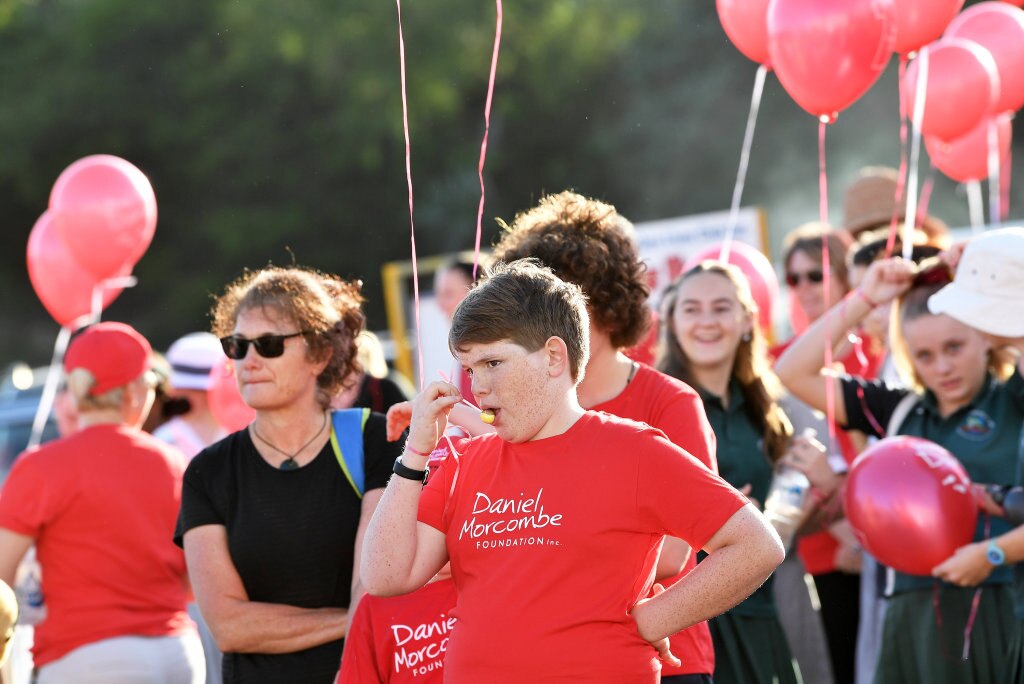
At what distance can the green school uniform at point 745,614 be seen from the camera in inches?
164

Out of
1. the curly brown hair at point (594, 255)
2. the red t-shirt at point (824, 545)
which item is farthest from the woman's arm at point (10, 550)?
the red t-shirt at point (824, 545)

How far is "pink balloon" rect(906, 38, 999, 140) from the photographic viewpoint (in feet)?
20.1

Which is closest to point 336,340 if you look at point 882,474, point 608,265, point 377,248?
point 608,265

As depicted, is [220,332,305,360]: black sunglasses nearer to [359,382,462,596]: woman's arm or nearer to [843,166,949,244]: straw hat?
[359,382,462,596]: woman's arm

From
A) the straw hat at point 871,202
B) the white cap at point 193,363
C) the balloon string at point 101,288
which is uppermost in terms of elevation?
the straw hat at point 871,202

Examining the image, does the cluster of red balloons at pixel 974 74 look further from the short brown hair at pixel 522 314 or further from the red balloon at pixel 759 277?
the short brown hair at pixel 522 314

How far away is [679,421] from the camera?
3.26 meters

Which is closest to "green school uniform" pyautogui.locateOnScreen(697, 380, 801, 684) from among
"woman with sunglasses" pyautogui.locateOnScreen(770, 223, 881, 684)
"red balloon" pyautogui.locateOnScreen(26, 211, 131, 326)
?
"woman with sunglasses" pyautogui.locateOnScreen(770, 223, 881, 684)

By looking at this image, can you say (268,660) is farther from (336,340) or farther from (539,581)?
(539,581)

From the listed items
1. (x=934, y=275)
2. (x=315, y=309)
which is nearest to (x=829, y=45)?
(x=934, y=275)

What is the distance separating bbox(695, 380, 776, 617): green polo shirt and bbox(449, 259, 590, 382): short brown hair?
1739 millimetres

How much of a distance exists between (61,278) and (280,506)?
404 cm

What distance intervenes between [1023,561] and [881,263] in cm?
114

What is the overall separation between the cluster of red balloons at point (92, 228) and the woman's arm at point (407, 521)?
14.8ft
